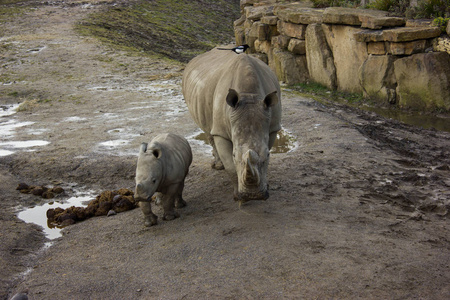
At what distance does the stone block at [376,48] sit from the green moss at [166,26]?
8.61 m

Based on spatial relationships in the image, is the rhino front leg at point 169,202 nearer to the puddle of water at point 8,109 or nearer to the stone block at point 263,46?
the puddle of water at point 8,109

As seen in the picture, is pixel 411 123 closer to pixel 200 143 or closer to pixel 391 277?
pixel 200 143

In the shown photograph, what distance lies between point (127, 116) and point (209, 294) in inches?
291

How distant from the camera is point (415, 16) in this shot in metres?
11.9

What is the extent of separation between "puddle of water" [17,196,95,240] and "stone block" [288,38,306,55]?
399 inches

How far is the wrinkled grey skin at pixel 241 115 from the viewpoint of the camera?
4570 millimetres

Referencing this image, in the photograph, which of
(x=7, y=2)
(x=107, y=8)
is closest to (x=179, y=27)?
(x=107, y=8)

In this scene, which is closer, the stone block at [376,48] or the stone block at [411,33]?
the stone block at [411,33]

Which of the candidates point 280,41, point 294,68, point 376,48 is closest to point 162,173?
point 376,48

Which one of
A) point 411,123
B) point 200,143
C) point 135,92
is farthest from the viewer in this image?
point 135,92

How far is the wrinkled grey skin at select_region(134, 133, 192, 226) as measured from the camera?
5234 mm

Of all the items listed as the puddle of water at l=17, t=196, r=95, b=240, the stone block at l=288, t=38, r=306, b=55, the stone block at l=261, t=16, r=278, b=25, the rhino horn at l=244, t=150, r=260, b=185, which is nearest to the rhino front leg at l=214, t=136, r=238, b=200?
the rhino horn at l=244, t=150, r=260, b=185

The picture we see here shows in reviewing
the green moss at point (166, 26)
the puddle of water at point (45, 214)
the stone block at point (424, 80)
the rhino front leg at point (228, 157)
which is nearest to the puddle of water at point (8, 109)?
the puddle of water at point (45, 214)

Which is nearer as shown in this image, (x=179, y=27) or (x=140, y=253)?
(x=140, y=253)
